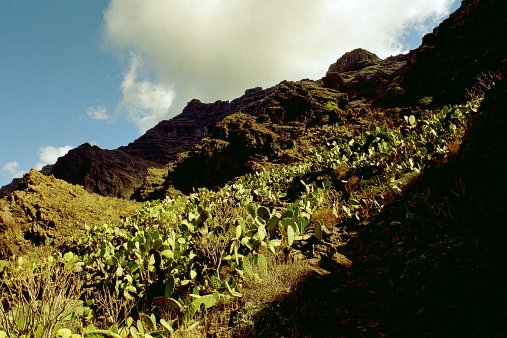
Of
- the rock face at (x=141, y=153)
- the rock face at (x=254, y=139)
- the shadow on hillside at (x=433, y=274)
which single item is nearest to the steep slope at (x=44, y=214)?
the rock face at (x=254, y=139)

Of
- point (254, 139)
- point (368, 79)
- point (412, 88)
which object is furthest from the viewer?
point (368, 79)

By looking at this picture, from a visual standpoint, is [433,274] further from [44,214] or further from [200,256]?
[44,214]

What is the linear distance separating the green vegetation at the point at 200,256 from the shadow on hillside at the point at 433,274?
1.76 feet

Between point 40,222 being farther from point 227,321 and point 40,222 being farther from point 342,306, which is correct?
point 342,306

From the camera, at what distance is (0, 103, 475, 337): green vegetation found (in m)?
3.73

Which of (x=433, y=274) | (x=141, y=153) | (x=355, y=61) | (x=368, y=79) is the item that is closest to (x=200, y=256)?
(x=433, y=274)

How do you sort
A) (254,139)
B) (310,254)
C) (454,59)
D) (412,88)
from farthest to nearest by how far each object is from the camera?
(254,139), (412,88), (454,59), (310,254)

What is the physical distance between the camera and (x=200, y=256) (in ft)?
18.7

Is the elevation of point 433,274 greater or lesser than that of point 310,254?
lesser

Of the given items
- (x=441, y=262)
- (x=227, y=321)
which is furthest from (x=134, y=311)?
(x=441, y=262)

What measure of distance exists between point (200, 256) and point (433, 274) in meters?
3.59

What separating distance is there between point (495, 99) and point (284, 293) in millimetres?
3896

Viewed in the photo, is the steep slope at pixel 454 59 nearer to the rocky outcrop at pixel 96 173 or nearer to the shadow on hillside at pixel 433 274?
the shadow on hillside at pixel 433 274

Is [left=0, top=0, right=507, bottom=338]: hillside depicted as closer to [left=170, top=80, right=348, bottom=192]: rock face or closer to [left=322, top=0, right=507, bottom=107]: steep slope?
[left=322, top=0, right=507, bottom=107]: steep slope
